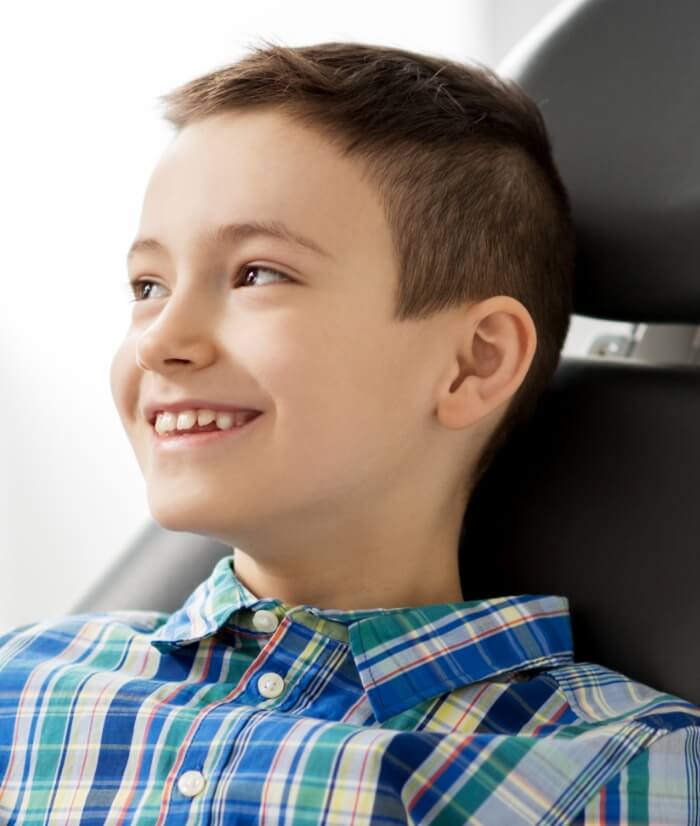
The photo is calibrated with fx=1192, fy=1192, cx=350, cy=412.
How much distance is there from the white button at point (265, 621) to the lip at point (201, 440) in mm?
147

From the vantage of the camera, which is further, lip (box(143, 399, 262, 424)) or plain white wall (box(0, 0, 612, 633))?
plain white wall (box(0, 0, 612, 633))

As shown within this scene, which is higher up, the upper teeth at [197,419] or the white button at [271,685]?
the upper teeth at [197,419]

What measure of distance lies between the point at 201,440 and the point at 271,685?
0.63 feet

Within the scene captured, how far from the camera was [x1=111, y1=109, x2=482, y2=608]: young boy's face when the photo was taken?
884 mm

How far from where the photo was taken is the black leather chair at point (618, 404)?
97 cm

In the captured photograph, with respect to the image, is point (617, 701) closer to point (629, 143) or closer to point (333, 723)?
point (333, 723)

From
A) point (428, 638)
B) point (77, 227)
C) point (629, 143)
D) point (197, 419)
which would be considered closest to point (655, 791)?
point (428, 638)

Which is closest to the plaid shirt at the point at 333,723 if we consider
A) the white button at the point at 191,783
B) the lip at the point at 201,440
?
the white button at the point at 191,783

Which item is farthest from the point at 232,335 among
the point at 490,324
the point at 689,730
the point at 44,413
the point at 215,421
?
the point at 44,413

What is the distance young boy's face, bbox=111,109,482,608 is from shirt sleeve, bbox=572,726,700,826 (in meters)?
0.26

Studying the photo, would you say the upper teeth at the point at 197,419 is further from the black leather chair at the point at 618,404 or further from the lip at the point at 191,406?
the black leather chair at the point at 618,404

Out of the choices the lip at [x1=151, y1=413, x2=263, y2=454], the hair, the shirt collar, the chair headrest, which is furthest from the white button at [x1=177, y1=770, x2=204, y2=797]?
the chair headrest

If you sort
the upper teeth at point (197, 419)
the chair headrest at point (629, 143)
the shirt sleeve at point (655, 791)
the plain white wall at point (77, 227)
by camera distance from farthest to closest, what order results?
1. the plain white wall at point (77, 227)
2. the chair headrest at point (629, 143)
3. the upper teeth at point (197, 419)
4. the shirt sleeve at point (655, 791)

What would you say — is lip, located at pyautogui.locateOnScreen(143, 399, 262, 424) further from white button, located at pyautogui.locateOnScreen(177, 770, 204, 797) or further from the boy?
white button, located at pyautogui.locateOnScreen(177, 770, 204, 797)
